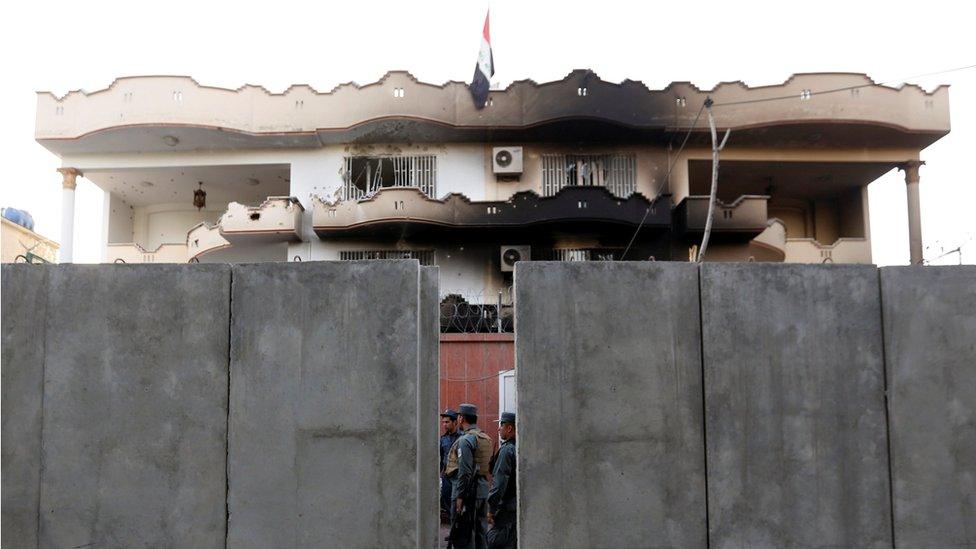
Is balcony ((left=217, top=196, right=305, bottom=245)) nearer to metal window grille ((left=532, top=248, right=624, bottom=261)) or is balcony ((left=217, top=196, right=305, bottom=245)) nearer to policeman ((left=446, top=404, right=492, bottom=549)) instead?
metal window grille ((left=532, top=248, right=624, bottom=261))

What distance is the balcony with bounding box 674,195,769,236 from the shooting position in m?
21.0

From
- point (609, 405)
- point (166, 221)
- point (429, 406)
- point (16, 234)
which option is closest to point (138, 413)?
point (429, 406)

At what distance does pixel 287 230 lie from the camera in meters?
21.4

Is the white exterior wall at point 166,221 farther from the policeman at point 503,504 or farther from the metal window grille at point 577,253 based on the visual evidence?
the policeman at point 503,504

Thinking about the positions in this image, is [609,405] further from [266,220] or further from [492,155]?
[266,220]

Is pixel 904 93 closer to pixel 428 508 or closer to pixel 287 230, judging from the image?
pixel 287 230

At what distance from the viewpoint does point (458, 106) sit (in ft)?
70.6

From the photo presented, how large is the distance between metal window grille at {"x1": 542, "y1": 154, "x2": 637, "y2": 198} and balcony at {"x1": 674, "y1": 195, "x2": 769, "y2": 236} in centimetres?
196

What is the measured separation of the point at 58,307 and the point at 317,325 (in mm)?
1746

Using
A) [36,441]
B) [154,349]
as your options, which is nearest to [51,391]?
[36,441]

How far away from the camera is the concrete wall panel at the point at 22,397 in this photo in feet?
15.5

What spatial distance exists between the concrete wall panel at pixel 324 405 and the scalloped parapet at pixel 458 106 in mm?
17008

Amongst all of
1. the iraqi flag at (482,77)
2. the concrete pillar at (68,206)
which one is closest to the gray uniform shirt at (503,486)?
the iraqi flag at (482,77)

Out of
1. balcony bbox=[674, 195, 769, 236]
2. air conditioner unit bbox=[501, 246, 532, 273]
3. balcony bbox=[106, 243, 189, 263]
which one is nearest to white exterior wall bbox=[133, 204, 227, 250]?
balcony bbox=[106, 243, 189, 263]
